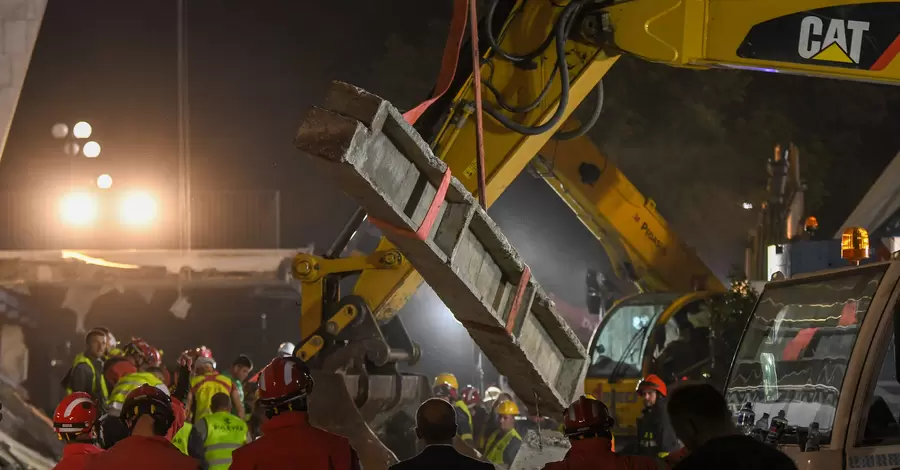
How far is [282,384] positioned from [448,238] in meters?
1.99

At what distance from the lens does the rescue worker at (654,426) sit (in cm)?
952

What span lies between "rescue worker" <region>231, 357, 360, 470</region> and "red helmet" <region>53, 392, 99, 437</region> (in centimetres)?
105

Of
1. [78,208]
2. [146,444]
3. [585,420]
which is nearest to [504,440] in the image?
[585,420]

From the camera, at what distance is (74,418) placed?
211 inches

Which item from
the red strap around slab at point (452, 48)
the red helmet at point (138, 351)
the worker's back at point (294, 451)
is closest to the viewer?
the worker's back at point (294, 451)

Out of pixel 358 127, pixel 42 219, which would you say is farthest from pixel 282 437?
pixel 42 219

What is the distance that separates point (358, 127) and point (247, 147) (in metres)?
25.5

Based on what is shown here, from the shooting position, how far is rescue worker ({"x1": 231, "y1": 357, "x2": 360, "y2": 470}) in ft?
15.2

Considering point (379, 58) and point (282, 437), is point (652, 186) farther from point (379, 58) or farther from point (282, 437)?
point (282, 437)

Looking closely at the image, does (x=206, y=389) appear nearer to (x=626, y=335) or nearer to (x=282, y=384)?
(x=282, y=384)

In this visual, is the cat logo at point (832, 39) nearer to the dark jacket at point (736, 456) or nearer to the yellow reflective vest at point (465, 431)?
the dark jacket at point (736, 456)

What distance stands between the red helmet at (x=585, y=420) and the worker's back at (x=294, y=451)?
46.3 inches

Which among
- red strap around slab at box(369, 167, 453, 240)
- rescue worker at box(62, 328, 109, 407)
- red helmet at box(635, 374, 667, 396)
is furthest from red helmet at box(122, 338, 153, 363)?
red strap around slab at box(369, 167, 453, 240)

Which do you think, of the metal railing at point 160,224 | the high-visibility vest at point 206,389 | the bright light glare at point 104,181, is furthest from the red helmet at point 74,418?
the metal railing at point 160,224
